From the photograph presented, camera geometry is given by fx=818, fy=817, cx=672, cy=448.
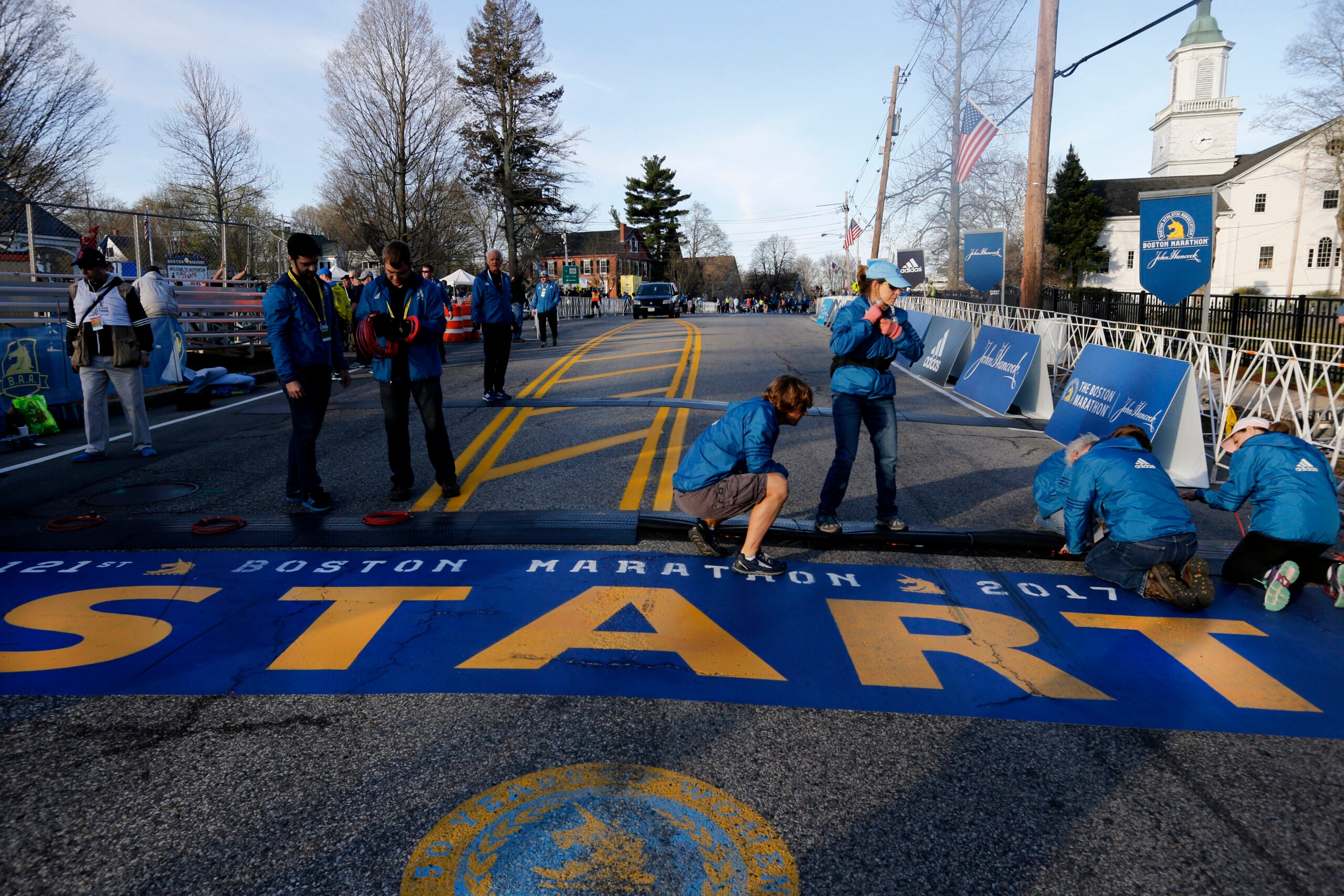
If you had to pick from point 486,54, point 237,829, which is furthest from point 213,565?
point 486,54

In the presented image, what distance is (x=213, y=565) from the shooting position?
17.2ft

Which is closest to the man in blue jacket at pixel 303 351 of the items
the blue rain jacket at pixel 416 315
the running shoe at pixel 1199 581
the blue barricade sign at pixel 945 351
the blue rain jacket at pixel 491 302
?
the blue rain jacket at pixel 416 315

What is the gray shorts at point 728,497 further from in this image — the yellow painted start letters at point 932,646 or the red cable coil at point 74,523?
the red cable coil at point 74,523

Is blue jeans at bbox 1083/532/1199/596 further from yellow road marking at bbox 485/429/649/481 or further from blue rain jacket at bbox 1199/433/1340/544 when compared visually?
yellow road marking at bbox 485/429/649/481

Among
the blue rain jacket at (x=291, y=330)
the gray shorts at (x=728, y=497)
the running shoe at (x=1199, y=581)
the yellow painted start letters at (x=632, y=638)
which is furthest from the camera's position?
the blue rain jacket at (x=291, y=330)

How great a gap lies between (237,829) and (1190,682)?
13.4 ft

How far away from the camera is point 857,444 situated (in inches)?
231

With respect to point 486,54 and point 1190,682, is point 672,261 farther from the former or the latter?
point 1190,682

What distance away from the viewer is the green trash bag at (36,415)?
938 cm

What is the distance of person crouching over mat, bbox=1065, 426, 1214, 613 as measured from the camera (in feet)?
16.0

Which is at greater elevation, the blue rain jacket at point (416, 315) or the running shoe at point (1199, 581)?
the blue rain jacket at point (416, 315)

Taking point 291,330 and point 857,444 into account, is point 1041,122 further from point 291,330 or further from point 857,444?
point 291,330

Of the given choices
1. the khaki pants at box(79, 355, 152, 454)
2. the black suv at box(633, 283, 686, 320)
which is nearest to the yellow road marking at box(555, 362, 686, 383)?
the khaki pants at box(79, 355, 152, 454)

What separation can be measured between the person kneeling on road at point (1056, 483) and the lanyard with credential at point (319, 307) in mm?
5543
